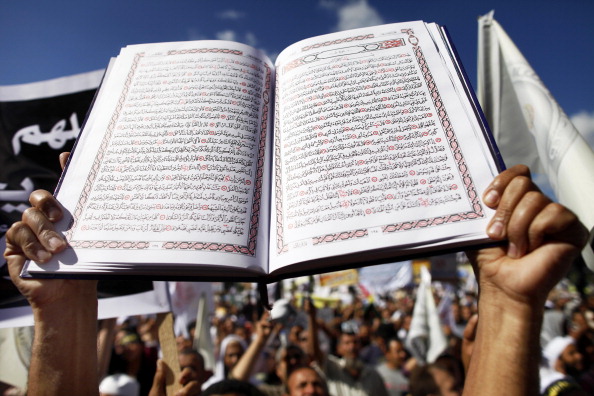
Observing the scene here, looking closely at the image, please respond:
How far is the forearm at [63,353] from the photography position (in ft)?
4.34

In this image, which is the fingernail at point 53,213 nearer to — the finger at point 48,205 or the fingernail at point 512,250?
the finger at point 48,205

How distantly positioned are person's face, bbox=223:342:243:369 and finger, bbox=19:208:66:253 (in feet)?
14.4

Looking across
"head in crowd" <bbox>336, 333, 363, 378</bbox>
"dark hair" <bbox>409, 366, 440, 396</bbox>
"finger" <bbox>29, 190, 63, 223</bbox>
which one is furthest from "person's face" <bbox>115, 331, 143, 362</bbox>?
"finger" <bbox>29, 190, 63, 223</bbox>

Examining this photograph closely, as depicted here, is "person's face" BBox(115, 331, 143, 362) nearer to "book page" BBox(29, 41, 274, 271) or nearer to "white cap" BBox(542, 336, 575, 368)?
"book page" BBox(29, 41, 274, 271)

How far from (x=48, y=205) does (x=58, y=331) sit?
48 centimetres

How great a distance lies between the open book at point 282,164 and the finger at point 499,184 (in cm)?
3

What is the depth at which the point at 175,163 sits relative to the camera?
4.29 feet

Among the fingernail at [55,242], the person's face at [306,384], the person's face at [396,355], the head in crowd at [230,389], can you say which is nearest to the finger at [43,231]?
the fingernail at [55,242]

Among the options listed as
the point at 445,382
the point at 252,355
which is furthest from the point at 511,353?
the point at 252,355

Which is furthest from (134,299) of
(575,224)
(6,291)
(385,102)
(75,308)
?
(575,224)

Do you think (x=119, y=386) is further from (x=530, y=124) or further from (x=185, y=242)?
(x=530, y=124)

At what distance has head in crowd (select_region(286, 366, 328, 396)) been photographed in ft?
10.1

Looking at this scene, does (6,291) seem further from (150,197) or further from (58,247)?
(150,197)

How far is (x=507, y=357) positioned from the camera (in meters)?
1.10
